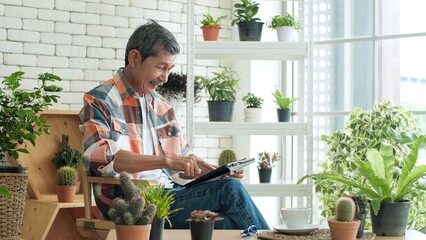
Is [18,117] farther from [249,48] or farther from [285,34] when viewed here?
[285,34]

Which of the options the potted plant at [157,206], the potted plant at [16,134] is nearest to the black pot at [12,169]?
the potted plant at [16,134]

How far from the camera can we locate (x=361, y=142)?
15.6 ft

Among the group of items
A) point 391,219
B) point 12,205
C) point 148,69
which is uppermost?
point 148,69

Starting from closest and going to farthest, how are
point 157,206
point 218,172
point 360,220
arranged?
point 157,206 < point 360,220 < point 218,172

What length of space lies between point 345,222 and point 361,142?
187 centimetres

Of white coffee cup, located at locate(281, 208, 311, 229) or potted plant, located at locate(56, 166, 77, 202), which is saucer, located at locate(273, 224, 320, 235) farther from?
potted plant, located at locate(56, 166, 77, 202)

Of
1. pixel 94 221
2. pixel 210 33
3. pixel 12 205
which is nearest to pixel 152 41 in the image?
pixel 94 221

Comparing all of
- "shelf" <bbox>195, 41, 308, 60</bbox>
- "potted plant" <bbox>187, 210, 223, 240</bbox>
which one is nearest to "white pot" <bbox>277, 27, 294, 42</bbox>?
"shelf" <bbox>195, 41, 308, 60</bbox>

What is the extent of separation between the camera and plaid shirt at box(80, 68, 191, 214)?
363 cm

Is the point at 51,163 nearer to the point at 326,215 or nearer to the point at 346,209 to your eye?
the point at 326,215

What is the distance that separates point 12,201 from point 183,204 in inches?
57.3

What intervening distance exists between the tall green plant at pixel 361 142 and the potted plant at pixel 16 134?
1691 millimetres

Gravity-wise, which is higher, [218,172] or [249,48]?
[249,48]

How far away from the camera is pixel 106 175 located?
12.1 ft
